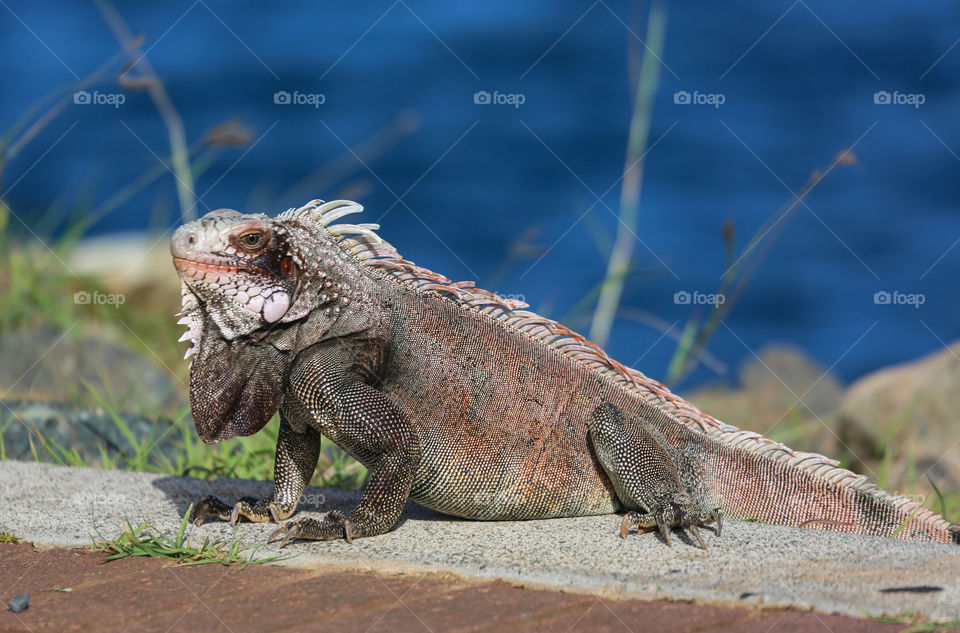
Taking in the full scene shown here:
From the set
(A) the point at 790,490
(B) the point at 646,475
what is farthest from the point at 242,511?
(A) the point at 790,490

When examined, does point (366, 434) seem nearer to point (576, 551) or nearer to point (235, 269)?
point (235, 269)

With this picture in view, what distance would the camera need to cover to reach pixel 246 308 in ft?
16.4

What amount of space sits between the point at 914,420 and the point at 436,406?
5480 millimetres

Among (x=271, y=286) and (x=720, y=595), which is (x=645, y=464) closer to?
(x=720, y=595)

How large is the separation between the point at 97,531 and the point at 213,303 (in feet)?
4.12

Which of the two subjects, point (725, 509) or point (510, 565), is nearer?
point (510, 565)

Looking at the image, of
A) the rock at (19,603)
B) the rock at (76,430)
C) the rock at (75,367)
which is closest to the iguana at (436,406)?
the rock at (19,603)

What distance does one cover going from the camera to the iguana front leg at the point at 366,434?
4965 mm

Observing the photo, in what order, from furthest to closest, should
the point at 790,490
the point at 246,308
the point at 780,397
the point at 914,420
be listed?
the point at 780,397, the point at 914,420, the point at 790,490, the point at 246,308

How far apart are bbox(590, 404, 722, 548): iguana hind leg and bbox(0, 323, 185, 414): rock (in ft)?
15.7

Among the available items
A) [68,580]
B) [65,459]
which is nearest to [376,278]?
[68,580]

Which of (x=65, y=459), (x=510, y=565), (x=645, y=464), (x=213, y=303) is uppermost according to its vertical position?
(x=213, y=303)

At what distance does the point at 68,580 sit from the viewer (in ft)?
13.9

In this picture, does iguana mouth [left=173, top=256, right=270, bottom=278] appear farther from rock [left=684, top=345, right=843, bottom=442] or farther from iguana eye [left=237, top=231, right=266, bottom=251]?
rock [left=684, top=345, right=843, bottom=442]
